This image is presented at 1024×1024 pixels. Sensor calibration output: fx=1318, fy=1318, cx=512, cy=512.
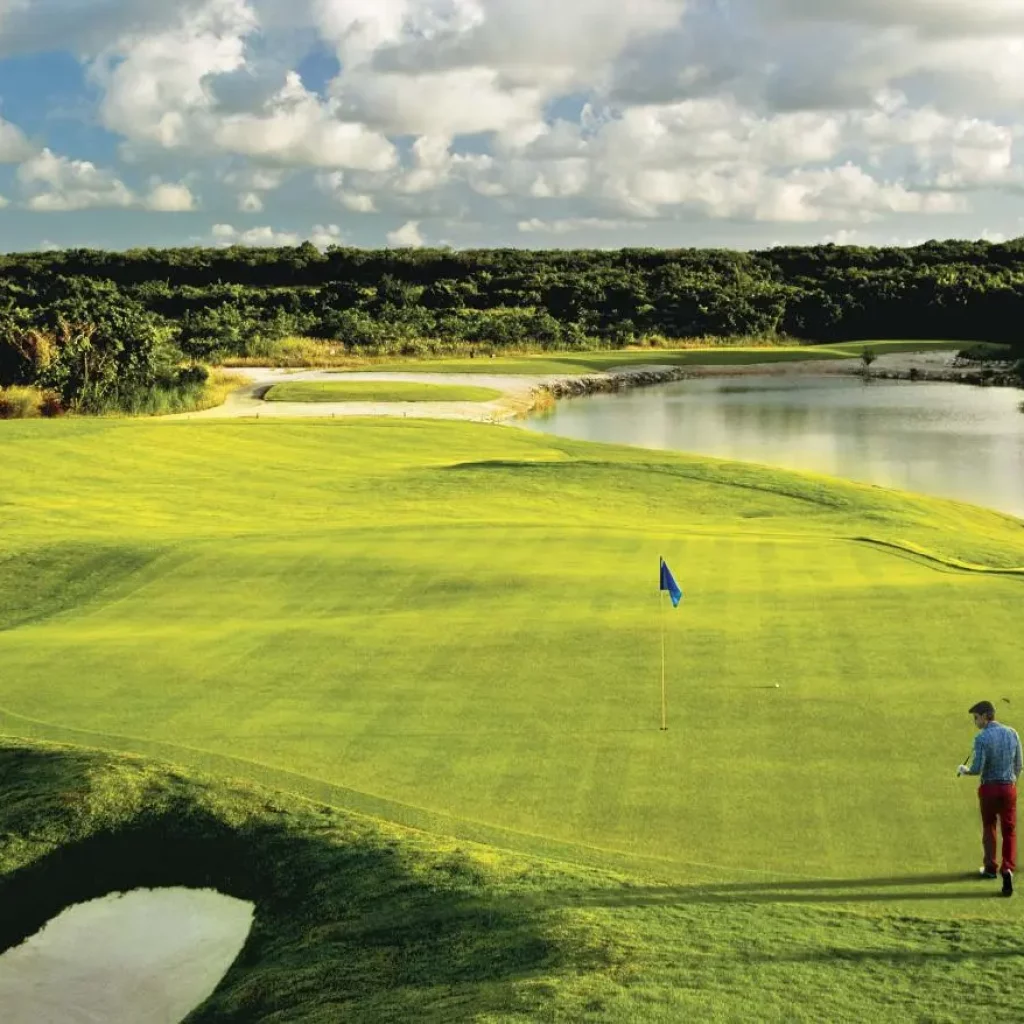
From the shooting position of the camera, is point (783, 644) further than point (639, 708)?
Yes

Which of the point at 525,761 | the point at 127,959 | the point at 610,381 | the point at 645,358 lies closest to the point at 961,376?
the point at 645,358

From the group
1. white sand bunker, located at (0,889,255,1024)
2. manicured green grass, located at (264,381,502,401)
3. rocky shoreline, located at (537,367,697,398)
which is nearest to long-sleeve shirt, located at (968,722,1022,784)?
white sand bunker, located at (0,889,255,1024)

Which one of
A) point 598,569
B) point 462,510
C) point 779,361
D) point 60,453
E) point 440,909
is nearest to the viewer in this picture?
point 440,909

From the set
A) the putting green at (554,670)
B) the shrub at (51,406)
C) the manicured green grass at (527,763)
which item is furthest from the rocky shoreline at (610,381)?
the manicured green grass at (527,763)

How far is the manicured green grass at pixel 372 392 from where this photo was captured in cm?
5912

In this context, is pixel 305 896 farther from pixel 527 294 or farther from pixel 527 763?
pixel 527 294

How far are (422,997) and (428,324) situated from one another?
93.7 meters

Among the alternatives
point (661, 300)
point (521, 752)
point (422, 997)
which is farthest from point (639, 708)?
point (661, 300)

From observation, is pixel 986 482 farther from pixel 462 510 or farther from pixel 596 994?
pixel 596 994

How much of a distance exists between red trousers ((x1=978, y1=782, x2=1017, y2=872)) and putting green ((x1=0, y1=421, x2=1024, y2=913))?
0.22m

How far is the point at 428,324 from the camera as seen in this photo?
3883 inches

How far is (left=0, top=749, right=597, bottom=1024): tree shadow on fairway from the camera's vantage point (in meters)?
6.71

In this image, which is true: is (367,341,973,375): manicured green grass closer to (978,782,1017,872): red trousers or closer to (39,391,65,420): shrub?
(39,391,65,420): shrub

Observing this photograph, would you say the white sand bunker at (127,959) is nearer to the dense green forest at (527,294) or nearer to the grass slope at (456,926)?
the grass slope at (456,926)
